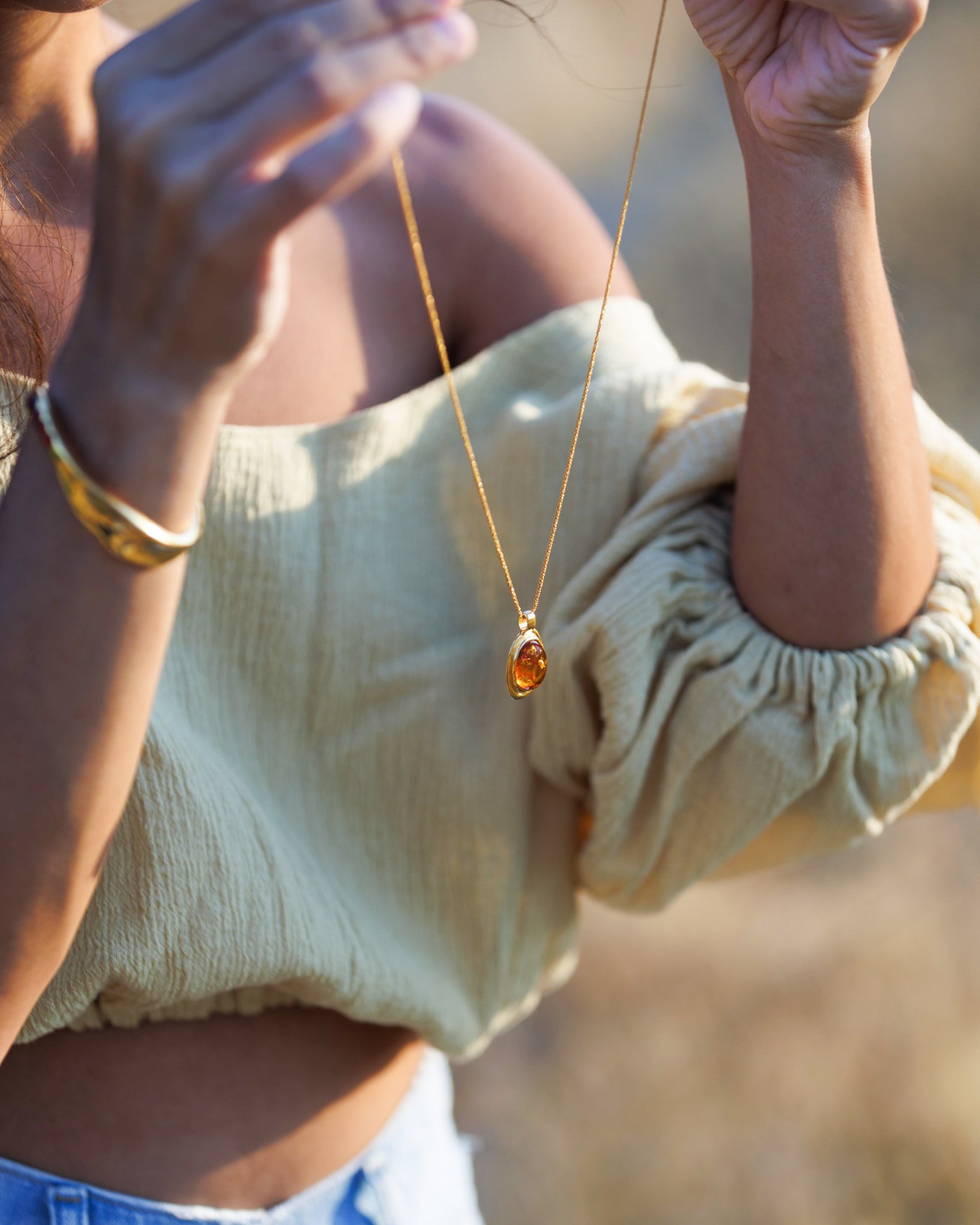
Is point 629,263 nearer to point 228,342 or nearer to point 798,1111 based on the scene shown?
point 798,1111

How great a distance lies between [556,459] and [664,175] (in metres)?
3.09

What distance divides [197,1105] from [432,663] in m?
0.33

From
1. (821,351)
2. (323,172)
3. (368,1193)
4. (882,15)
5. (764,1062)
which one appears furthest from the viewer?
(764,1062)

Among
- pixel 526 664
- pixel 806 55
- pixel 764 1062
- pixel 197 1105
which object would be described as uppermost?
pixel 806 55

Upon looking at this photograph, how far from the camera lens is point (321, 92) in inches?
15.0

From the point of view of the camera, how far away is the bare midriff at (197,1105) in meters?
0.70

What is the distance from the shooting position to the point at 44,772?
49 cm

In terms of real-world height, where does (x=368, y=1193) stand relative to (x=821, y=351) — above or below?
below

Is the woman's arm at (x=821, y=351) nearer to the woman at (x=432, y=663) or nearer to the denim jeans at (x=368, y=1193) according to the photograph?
the woman at (x=432, y=663)

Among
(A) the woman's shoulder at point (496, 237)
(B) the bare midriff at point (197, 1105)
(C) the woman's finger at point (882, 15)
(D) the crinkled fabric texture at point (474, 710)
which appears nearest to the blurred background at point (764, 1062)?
(A) the woman's shoulder at point (496, 237)

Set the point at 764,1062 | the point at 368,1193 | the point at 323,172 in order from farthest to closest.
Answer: the point at 764,1062
the point at 368,1193
the point at 323,172

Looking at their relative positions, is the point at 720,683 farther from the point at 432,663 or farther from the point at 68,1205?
the point at 68,1205

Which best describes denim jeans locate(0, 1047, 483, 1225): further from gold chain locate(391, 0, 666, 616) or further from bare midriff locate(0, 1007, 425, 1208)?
gold chain locate(391, 0, 666, 616)

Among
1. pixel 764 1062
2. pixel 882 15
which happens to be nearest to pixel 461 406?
pixel 882 15
